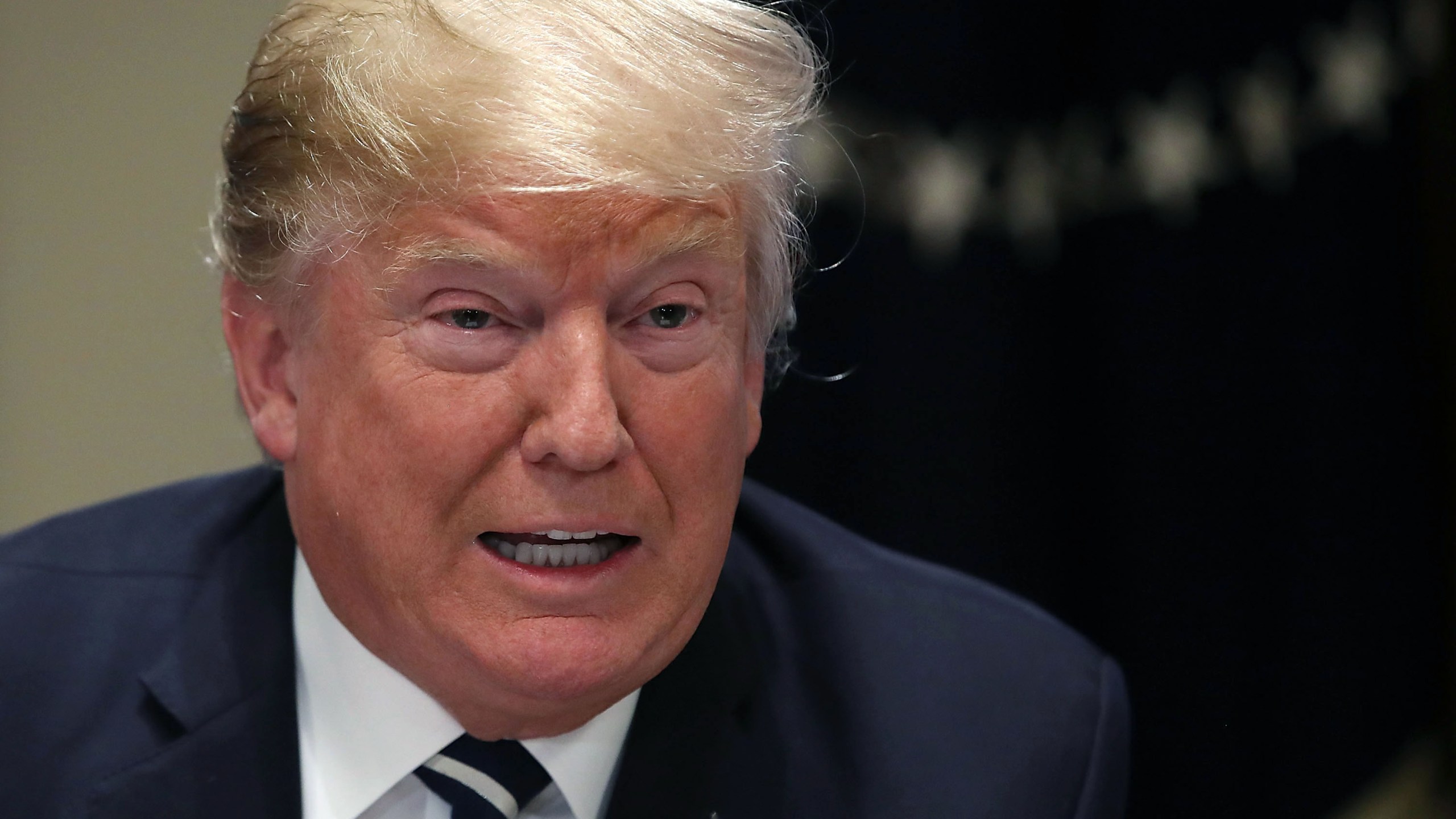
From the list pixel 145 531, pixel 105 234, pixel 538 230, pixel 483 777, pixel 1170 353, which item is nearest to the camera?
pixel 538 230

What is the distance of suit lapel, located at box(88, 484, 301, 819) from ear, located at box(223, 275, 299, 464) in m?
0.20

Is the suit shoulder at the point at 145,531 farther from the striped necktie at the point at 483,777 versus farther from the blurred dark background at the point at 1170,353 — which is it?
the blurred dark background at the point at 1170,353

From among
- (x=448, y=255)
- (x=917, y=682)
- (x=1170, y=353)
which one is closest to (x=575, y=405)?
(x=448, y=255)

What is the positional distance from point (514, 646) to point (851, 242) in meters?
1.09

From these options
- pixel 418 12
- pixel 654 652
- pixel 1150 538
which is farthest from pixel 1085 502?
pixel 418 12

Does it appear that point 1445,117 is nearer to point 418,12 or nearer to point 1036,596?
point 1036,596

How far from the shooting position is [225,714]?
4.51ft

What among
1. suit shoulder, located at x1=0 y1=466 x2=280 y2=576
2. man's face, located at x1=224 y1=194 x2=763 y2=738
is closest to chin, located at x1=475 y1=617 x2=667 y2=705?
man's face, located at x1=224 y1=194 x2=763 y2=738

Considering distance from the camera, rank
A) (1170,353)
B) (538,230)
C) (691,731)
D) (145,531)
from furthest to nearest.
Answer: (1170,353)
(145,531)
(691,731)
(538,230)

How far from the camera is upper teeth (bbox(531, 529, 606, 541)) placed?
1.21 m

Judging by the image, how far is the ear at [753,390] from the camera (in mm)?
1383

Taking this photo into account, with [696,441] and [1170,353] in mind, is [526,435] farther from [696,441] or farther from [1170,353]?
[1170,353]

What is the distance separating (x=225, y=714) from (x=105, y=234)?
90cm

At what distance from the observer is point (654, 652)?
128 centimetres
